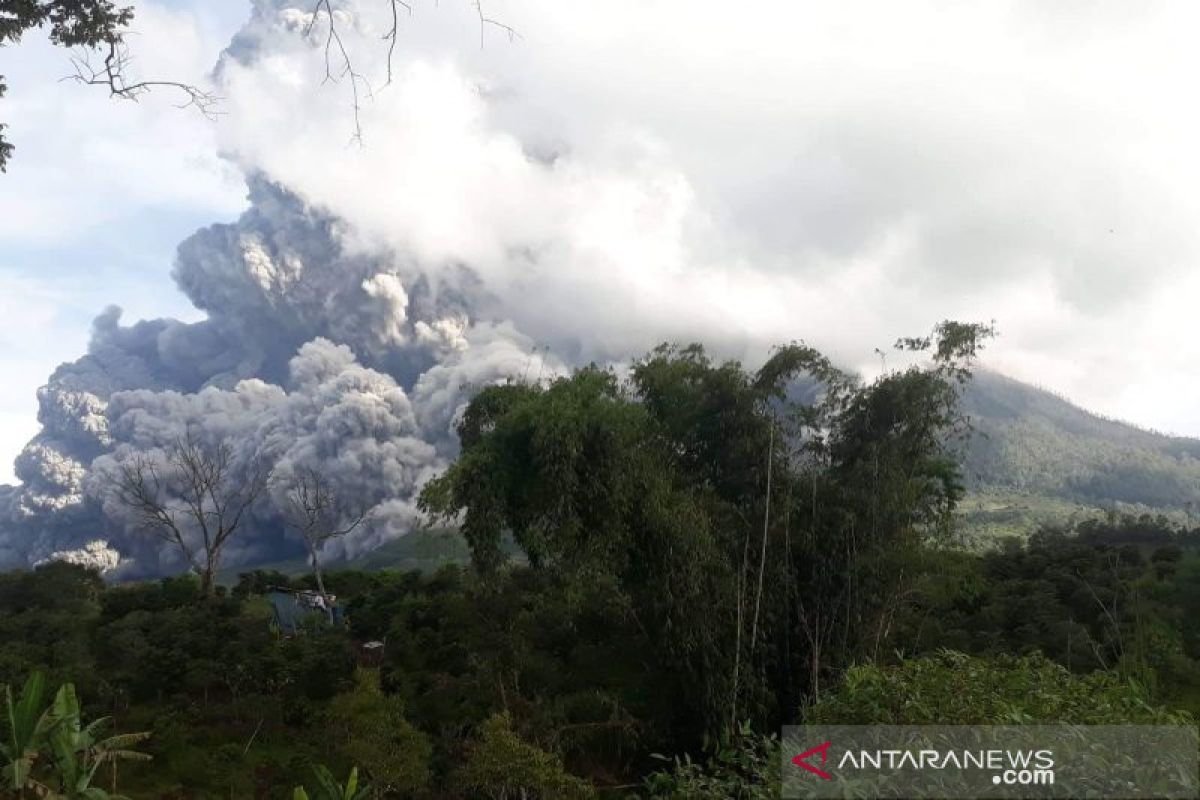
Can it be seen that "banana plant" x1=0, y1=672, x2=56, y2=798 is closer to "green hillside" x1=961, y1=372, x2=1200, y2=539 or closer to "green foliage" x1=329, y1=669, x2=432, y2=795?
"green foliage" x1=329, y1=669, x2=432, y2=795

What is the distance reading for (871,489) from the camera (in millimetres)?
9773

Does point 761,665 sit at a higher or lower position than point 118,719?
higher

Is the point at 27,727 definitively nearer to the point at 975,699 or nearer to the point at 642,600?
the point at 642,600

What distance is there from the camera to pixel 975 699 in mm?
3609

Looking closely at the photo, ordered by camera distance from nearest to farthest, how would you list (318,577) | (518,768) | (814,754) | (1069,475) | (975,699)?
1. (814,754)
2. (975,699)
3. (518,768)
4. (318,577)
5. (1069,475)

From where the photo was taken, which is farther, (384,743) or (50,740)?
(384,743)

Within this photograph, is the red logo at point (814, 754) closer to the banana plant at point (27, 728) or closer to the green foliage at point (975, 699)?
the green foliage at point (975, 699)

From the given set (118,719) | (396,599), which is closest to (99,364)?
(396,599)

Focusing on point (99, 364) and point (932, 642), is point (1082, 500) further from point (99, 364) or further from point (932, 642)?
point (99, 364)

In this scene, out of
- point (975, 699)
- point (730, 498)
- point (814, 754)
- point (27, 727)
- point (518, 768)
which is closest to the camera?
point (814, 754)

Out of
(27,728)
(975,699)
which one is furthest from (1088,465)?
(27,728)

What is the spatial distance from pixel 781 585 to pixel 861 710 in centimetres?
628

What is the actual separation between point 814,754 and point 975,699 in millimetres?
926

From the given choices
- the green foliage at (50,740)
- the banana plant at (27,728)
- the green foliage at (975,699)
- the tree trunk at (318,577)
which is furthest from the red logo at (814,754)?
the tree trunk at (318,577)
